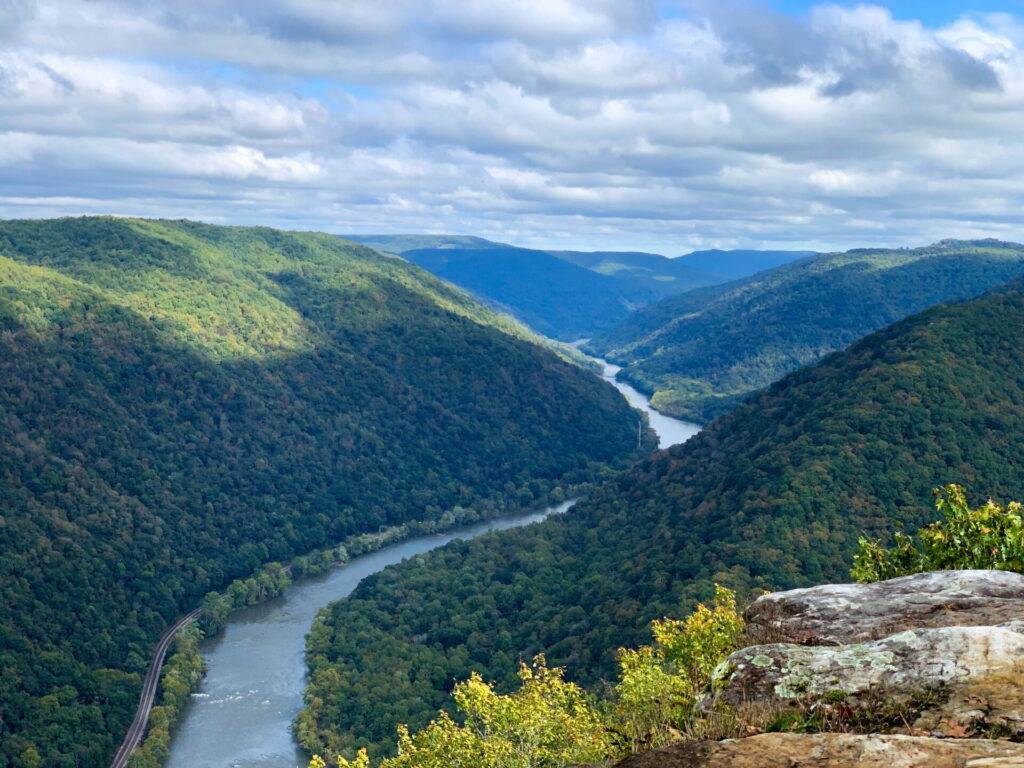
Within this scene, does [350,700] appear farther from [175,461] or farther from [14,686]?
[175,461]

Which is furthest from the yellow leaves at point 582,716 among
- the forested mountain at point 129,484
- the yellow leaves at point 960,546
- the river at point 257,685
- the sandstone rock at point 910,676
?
the forested mountain at point 129,484

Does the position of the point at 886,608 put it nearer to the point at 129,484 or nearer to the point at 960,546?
the point at 960,546

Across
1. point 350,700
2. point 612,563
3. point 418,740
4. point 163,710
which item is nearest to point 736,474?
point 612,563

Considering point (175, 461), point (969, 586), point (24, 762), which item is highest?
point (969, 586)

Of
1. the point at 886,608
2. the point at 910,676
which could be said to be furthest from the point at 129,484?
the point at 910,676

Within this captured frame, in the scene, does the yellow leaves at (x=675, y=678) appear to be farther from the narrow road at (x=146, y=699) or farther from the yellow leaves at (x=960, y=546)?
the narrow road at (x=146, y=699)

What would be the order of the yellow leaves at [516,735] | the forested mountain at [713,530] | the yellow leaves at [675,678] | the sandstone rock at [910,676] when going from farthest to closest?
1. the forested mountain at [713,530]
2. the yellow leaves at [516,735]
3. the yellow leaves at [675,678]
4. the sandstone rock at [910,676]
